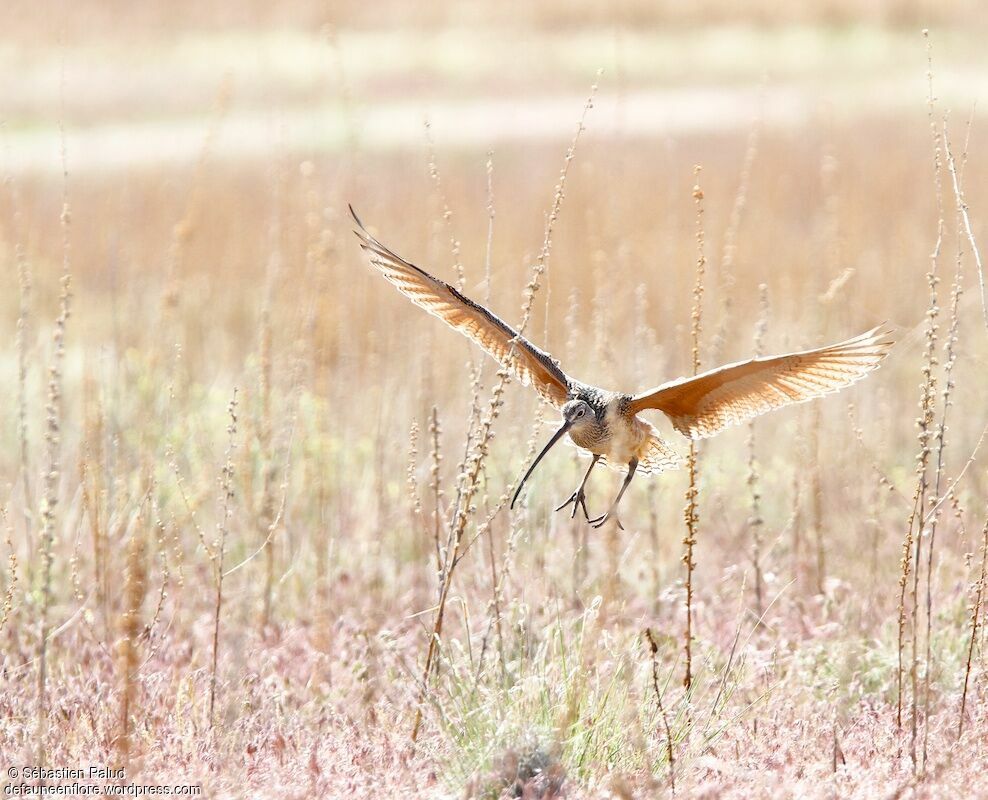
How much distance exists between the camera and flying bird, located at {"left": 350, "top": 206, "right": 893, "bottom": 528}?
119 inches

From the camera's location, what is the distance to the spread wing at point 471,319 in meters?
3.22

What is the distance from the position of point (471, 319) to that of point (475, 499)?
133 cm

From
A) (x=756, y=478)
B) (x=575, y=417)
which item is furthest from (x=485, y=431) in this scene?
(x=756, y=478)

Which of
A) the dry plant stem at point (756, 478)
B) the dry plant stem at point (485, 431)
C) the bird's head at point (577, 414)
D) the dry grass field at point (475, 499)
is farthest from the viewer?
the dry plant stem at point (756, 478)

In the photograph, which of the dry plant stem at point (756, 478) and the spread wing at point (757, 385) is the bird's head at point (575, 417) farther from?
the dry plant stem at point (756, 478)

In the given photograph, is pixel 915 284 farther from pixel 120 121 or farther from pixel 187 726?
pixel 120 121

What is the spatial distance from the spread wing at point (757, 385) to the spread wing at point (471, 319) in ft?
0.90

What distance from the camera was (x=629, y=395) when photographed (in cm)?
328

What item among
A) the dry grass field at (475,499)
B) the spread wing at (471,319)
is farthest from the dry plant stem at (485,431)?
the spread wing at (471,319)

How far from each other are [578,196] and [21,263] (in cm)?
692

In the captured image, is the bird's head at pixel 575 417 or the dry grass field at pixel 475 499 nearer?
the dry grass field at pixel 475 499

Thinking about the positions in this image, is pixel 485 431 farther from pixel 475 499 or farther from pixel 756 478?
pixel 475 499

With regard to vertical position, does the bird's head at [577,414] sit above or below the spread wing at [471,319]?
below

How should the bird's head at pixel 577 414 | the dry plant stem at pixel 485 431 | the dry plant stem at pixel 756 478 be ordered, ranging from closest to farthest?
the dry plant stem at pixel 485 431
the bird's head at pixel 577 414
the dry plant stem at pixel 756 478
